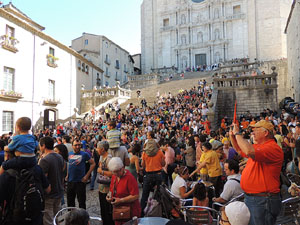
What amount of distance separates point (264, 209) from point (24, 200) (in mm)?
2886

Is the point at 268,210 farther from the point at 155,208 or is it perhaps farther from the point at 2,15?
the point at 2,15

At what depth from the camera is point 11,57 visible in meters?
20.2

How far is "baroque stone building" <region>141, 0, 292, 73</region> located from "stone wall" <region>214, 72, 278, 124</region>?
87.7 feet

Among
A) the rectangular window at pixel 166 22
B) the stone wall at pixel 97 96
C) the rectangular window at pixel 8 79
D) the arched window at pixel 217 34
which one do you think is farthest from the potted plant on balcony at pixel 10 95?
the arched window at pixel 217 34

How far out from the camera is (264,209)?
10.2ft

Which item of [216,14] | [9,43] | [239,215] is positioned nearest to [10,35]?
[9,43]

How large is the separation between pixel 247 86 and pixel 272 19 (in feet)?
97.8

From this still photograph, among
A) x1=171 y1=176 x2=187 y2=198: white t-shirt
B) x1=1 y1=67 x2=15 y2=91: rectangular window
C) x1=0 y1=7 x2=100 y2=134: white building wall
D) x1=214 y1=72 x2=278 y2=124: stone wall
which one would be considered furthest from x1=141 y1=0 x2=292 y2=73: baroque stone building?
x1=171 y1=176 x2=187 y2=198: white t-shirt

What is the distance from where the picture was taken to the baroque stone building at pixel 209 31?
41.2 m

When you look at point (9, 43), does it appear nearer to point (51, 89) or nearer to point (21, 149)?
point (51, 89)

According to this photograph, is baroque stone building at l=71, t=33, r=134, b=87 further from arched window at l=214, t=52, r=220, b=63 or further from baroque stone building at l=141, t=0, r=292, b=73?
arched window at l=214, t=52, r=220, b=63

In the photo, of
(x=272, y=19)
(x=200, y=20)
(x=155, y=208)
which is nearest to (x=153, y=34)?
(x=200, y=20)

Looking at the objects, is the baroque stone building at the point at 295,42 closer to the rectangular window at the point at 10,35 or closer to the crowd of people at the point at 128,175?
the crowd of people at the point at 128,175

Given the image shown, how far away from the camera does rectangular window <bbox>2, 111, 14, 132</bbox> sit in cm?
1957
